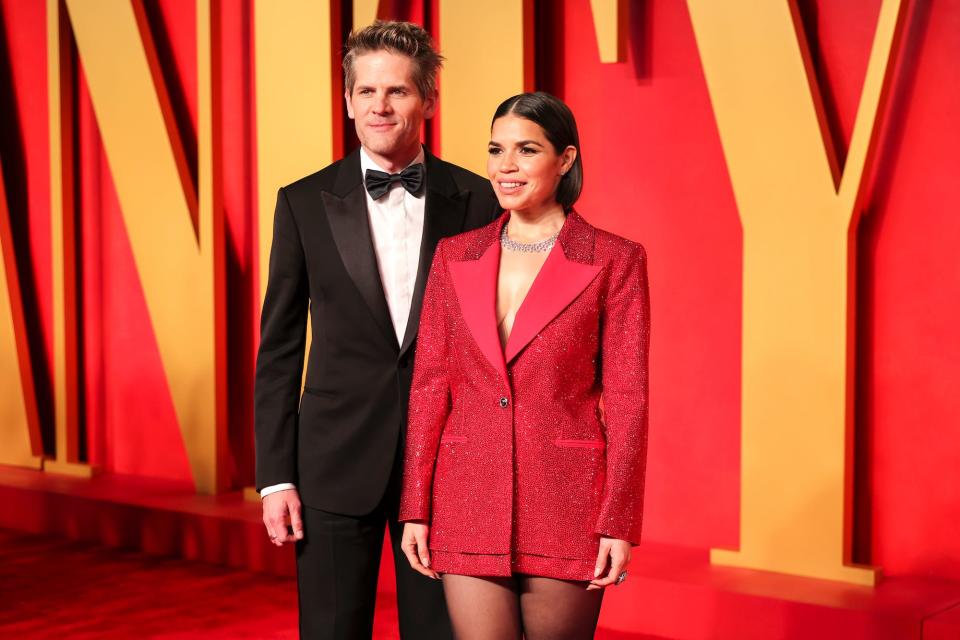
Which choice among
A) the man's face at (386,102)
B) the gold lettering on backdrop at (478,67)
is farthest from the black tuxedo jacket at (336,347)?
the gold lettering on backdrop at (478,67)

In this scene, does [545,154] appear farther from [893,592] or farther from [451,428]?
[893,592]

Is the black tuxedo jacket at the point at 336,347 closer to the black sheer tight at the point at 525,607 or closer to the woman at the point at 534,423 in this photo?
the woman at the point at 534,423

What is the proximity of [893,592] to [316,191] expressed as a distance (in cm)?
233

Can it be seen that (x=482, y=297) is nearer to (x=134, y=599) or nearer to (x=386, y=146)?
(x=386, y=146)

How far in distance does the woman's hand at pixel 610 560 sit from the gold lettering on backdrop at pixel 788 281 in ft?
6.89

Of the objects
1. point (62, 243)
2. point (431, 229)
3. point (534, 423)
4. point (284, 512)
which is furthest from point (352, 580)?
point (62, 243)

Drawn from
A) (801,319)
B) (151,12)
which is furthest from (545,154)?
(151,12)

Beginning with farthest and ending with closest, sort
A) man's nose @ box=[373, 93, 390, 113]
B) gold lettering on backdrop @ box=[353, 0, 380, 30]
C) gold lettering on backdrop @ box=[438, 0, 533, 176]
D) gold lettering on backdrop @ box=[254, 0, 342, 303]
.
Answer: gold lettering on backdrop @ box=[254, 0, 342, 303] < gold lettering on backdrop @ box=[353, 0, 380, 30] < gold lettering on backdrop @ box=[438, 0, 533, 176] < man's nose @ box=[373, 93, 390, 113]

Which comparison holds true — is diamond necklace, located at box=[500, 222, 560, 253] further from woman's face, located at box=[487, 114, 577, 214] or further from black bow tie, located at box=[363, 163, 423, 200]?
black bow tie, located at box=[363, 163, 423, 200]

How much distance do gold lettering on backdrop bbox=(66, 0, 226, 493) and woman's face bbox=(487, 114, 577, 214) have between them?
348cm

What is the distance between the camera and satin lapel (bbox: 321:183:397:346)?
2301 mm

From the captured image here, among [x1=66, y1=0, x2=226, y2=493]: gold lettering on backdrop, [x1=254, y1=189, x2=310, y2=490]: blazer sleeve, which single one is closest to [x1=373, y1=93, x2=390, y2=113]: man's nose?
[x1=254, y1=189, x2=310, y2=490]: blazer sleeve

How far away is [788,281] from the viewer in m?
3.93

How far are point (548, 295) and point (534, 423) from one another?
21 cm
